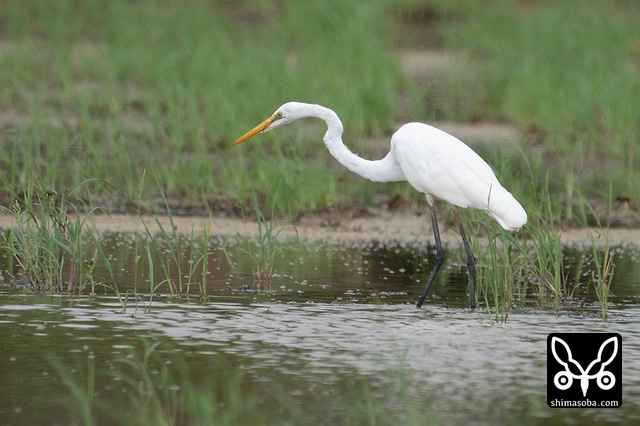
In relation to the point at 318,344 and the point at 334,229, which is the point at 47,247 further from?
the point at 334,229

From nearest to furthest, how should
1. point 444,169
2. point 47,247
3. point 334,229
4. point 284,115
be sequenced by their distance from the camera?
point 47,247 → point 444,169 → point 284,115 → point 334,229

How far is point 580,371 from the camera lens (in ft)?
16.1

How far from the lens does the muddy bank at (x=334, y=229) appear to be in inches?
324

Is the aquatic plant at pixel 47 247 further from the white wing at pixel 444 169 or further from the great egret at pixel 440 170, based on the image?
the white wing at pixel 444 169

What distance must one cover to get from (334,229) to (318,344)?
3.18 metres

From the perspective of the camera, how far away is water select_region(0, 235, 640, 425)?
446 centimetres

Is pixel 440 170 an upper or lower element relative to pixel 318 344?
upper

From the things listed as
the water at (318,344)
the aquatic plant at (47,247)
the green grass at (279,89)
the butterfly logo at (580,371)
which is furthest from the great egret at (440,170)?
the aquatic plant at (47,247)

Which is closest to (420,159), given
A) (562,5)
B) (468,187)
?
(468,187)

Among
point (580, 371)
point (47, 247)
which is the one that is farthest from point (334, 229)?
point (580, 371)

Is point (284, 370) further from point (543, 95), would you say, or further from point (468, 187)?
point (543, 95)

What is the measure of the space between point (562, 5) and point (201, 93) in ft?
26.7

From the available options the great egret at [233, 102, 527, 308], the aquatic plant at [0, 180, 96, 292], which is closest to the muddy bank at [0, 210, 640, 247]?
the great egret at [233, 102, 527, 308]

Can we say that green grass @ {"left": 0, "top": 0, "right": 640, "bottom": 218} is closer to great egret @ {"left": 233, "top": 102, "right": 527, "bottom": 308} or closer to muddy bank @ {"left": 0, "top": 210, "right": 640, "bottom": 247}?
muddy bank @ {"left": 0, "top": 210, "right": 640, "bottom": 247}
